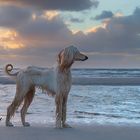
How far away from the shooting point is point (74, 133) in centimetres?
811

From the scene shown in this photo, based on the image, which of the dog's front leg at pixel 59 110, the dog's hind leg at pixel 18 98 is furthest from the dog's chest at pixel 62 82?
A: the dog's hind leg at pixel 18 98

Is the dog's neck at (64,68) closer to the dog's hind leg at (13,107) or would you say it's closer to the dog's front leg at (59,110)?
the dog's front leg at (59,110)

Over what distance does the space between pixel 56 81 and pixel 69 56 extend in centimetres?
63

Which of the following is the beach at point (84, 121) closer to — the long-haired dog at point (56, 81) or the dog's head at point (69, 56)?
the long-haired dog at point (56, 81)

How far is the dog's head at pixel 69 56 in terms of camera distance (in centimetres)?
834

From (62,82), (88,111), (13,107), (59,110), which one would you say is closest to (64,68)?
(62,82)

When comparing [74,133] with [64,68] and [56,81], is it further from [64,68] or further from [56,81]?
[64,68]

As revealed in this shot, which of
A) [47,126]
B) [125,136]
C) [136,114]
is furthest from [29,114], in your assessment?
[125,136]

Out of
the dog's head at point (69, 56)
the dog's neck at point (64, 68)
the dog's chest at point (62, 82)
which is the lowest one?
the dog's chest at point (62, 82)

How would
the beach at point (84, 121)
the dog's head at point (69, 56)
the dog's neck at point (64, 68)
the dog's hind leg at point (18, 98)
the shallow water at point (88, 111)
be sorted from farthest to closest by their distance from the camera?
the shallow water at point (88, 111), the dog's hind leg at point (18, 98), the dog's neck at point (64, 68), the dog's head at point (69, 56), the beach at point (84, 121)

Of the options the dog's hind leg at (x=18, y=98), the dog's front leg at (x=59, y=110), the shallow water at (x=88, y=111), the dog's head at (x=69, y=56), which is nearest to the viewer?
the dog's head at (x=69, y=56)

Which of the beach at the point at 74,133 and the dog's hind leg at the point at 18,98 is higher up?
the dog's hind leg at the point at 18,98

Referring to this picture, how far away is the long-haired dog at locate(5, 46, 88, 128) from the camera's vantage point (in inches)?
332

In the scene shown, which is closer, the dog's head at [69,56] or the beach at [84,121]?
the beach at [84,121]
